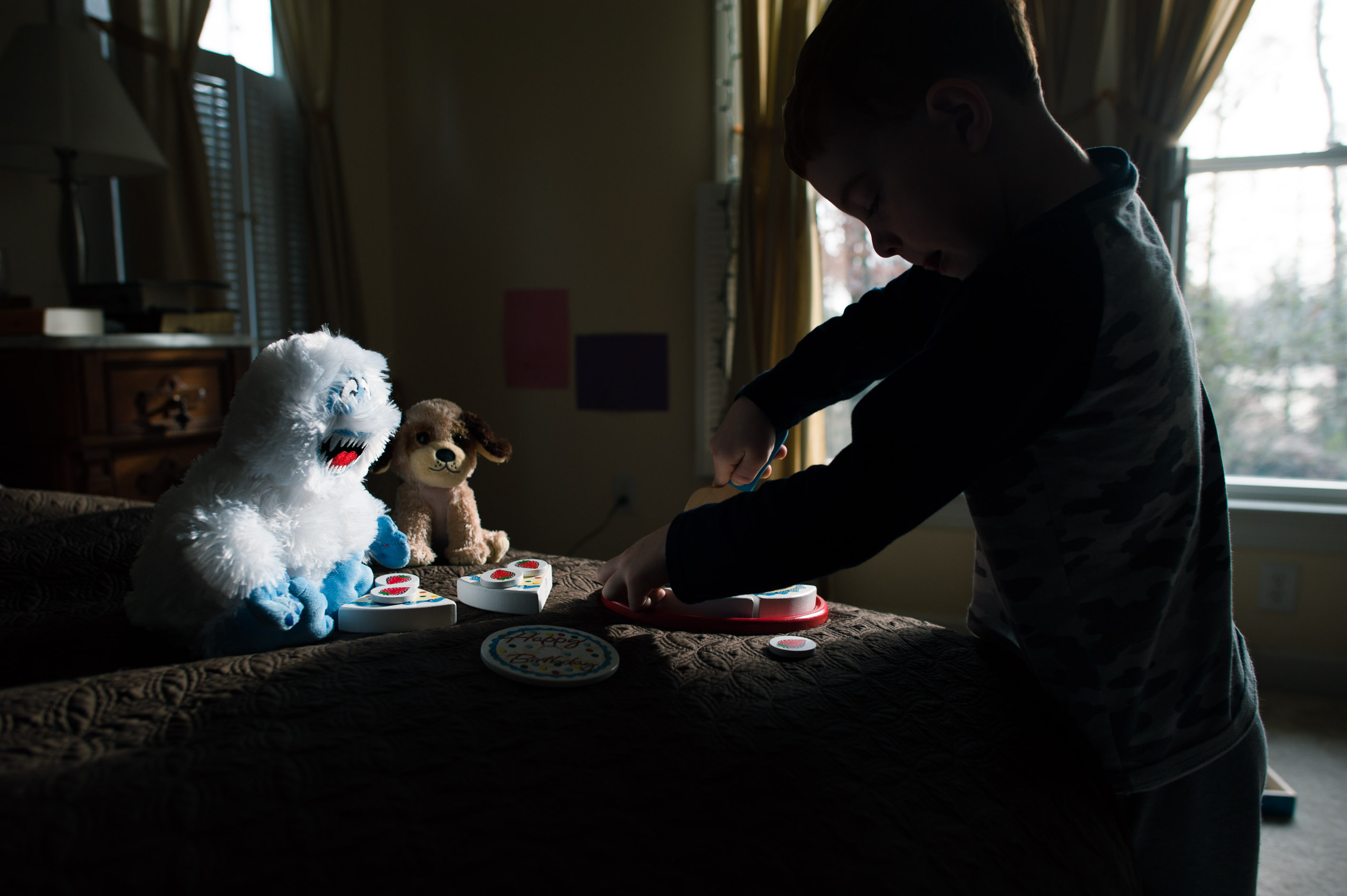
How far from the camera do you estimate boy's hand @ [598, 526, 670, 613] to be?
626 mm

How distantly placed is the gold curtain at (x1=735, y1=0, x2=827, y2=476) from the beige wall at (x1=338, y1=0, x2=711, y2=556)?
7.1 inches

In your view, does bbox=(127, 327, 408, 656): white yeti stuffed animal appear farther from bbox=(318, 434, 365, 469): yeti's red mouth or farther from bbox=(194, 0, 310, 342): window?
bbox=(194, 0, 310, 342): window

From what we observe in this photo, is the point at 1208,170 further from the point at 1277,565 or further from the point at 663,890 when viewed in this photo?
the point at 663,890

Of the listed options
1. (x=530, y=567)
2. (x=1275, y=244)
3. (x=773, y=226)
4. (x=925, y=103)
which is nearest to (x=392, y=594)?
(x=530, y=567)

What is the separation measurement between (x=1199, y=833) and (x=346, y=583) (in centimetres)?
72

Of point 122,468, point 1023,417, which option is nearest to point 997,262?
point 1023,417

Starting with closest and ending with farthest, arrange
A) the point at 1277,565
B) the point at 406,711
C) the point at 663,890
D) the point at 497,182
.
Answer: the point at 663,890
the point at 406,711
the point at 1277,565
the point at 497,182

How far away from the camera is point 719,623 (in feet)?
2.28

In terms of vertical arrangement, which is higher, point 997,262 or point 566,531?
point 997,262

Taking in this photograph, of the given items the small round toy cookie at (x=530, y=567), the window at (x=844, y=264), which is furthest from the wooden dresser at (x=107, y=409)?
the window at (x=844, y=264)

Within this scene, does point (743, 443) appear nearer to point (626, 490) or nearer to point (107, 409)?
point (107, 409)

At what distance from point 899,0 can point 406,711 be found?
599 millimetres

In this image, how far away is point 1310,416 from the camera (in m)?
1.94

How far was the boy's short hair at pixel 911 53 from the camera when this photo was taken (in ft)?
1.85
